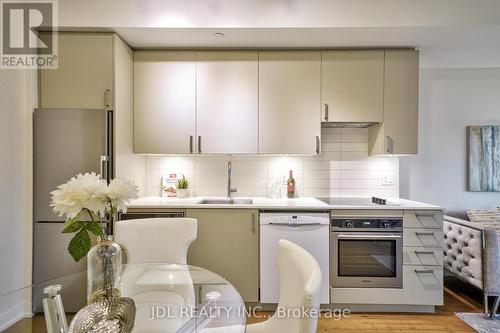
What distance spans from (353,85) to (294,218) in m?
1.36

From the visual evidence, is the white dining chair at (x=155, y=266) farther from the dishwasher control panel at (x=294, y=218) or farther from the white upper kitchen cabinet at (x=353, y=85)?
the white upper kitchen cabinet at (x=353, y=85)

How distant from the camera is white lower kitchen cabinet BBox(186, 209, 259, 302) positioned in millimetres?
2449

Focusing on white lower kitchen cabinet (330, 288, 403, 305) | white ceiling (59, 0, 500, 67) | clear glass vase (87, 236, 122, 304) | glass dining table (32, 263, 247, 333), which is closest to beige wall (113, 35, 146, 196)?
white ceiling (59, 0, 500, 67)

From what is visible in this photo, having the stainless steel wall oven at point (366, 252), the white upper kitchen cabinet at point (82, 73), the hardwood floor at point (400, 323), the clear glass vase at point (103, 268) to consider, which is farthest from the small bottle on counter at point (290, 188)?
the clear glass vase at point (103, 268)

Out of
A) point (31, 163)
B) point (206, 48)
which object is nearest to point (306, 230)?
point (206, 48)

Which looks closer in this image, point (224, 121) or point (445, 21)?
point (445, 21)

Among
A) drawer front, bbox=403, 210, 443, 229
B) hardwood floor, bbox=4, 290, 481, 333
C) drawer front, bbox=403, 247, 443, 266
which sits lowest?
hardwood floor, bbox=4, 290, 481, 333

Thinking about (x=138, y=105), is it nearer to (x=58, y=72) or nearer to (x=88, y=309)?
(x=58, y=72)

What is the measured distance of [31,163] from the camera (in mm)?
2301

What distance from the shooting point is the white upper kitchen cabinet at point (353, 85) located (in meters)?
2.67

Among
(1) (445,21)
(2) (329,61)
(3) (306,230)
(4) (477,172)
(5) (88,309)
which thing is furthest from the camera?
(4) (477,172)

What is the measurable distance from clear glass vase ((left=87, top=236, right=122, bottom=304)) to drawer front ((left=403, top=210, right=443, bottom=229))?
224cm

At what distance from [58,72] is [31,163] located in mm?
783

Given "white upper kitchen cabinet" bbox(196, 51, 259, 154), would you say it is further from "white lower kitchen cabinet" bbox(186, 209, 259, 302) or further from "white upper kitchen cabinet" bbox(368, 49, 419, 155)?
"white upper kitchen cabinet" bbox(368, 49, 419, 155)
